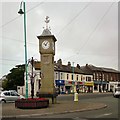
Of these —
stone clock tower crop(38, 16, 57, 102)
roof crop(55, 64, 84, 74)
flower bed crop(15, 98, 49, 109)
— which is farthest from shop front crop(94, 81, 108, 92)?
flower bed crop(15, 98, 49, 109)

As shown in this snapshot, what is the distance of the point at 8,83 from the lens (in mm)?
85938

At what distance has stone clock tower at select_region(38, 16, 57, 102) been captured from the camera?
30469mm

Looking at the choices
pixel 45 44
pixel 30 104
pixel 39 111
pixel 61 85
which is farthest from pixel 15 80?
pixel 39 111

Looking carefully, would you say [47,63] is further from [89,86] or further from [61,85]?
[89,86]

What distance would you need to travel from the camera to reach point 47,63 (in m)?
31.0

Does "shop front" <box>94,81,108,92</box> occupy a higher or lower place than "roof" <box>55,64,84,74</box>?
lower

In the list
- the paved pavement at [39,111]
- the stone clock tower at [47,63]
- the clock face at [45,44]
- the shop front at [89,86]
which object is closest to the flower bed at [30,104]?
the paved pavement at [39,111]

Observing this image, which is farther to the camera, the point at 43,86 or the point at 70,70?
the point at 70,70

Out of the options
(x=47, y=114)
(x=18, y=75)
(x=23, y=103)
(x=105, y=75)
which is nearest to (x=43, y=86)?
(x=23, y=103)

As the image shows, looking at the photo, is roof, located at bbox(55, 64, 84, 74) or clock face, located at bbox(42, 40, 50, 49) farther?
roof, located at bbox(55, 64, 84, 74)

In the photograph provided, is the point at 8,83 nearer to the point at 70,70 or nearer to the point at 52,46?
the point at 70,70

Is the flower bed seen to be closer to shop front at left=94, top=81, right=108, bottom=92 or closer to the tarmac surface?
the tarmac surface

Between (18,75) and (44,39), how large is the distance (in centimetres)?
5469

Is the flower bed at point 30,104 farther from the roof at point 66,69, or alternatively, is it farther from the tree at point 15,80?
the tree at point 15,80
